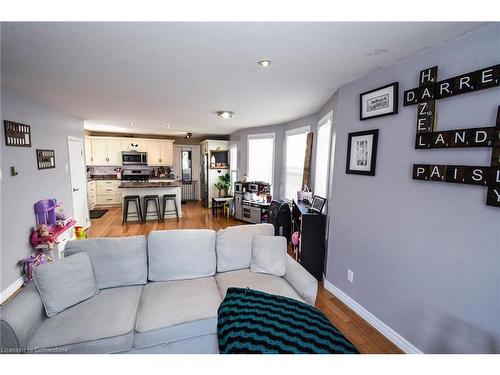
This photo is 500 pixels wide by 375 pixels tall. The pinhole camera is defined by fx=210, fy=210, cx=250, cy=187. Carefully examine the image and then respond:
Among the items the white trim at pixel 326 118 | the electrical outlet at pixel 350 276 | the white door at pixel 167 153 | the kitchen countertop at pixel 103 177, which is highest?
the white trim at pixel 326 118

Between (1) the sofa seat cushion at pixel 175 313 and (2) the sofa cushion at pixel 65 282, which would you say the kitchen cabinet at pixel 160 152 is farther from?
(1) the sofa seat cushion at pixel 175 313

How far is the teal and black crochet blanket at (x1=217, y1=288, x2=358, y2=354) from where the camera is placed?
1040 millimetres

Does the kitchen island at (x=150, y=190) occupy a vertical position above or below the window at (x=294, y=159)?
below

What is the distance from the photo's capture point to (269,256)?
2031 millimetres

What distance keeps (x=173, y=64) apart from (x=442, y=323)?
2822 millimetres

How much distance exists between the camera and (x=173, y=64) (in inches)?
71.0

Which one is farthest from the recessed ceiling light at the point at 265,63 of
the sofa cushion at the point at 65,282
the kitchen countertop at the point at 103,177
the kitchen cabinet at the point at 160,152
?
the kitchen countertop at the point at 103,177

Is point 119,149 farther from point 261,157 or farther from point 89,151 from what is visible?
point 261,157

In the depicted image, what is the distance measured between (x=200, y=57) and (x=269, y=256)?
1.83 metres

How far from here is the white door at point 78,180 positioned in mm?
4051

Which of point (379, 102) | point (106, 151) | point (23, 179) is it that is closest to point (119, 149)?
point (106, 151)

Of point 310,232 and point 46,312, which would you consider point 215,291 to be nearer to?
point 46,312

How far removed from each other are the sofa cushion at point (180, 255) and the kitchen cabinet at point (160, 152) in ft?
18.2
